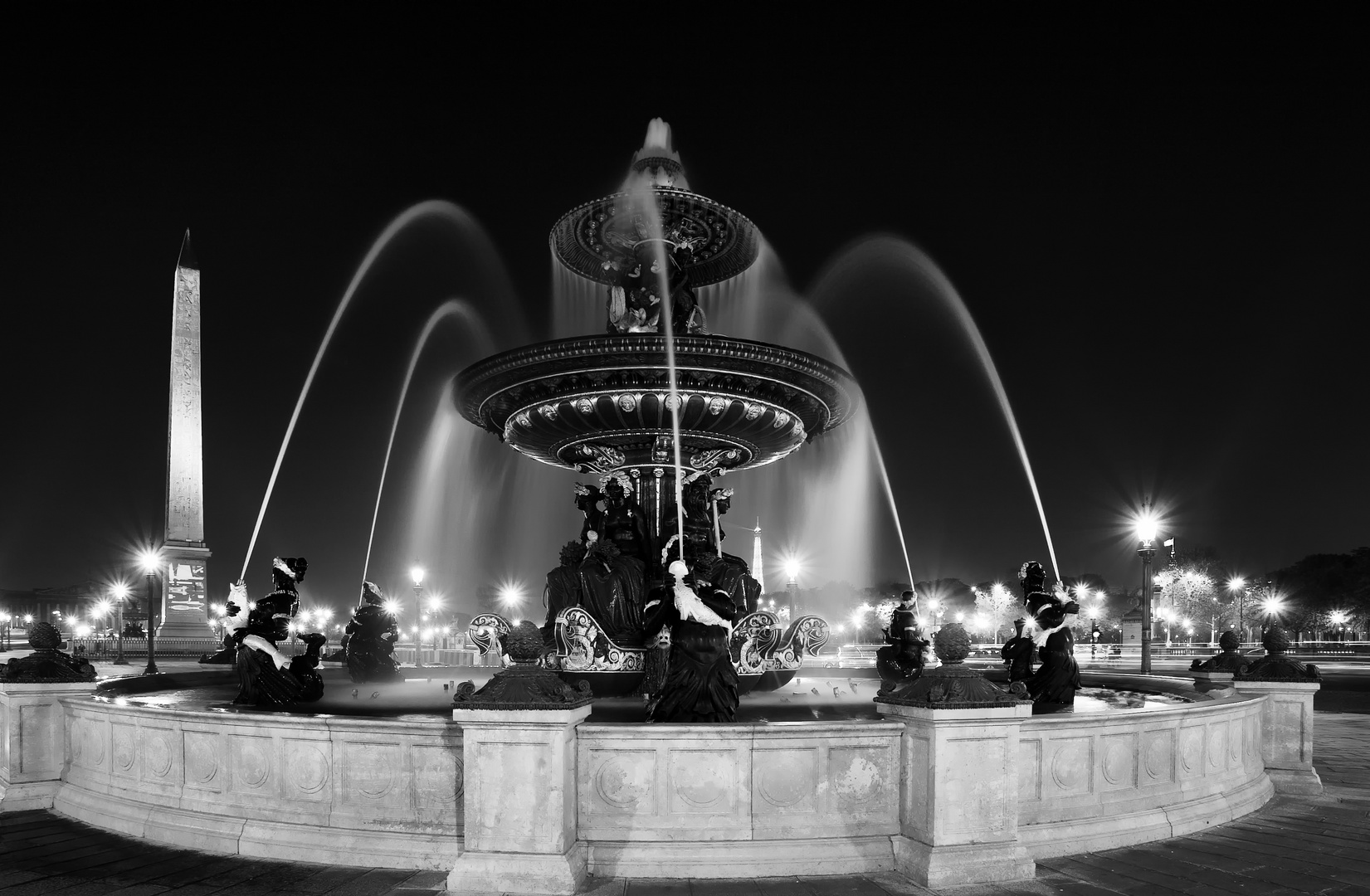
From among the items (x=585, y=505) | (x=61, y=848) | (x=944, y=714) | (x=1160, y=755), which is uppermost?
(x=585, y=505)

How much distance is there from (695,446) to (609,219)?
3.54 meters

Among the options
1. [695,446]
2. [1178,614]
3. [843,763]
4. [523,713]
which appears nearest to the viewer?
[523,713]

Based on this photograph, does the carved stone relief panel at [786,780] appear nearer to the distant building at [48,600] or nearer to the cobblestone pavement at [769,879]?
the cobblestone pavement at [769,879]

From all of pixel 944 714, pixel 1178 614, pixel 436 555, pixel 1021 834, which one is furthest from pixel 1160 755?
pixel 436 555

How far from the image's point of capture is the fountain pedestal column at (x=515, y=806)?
21.5ft

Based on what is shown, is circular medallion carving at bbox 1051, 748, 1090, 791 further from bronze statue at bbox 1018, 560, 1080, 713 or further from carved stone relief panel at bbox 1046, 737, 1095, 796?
bronze statue at bbox 1018, 560, 1080, 713

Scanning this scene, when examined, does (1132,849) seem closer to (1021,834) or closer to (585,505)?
(1021,834)

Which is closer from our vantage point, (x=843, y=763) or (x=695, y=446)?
(x=843, y=763)

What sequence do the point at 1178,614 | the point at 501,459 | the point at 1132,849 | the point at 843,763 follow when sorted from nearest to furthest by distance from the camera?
the point at 843,763 < the point at 1132,849 < the point at 501,459 < the point at 1178,614

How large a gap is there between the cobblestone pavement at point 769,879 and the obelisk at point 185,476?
207 ft

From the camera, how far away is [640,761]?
23.3 ft

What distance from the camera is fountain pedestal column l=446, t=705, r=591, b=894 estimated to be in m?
6.55

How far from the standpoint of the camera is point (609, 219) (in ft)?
45.8

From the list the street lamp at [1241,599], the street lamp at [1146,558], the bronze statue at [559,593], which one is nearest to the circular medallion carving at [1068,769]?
the bronze statue at [559,593]
